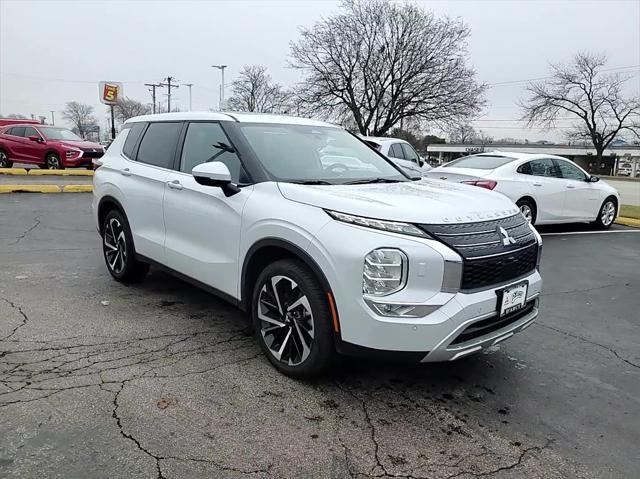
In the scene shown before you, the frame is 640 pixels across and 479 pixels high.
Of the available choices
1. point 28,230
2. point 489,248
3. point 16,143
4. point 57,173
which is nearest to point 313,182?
point 489,248

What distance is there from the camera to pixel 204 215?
4.05m

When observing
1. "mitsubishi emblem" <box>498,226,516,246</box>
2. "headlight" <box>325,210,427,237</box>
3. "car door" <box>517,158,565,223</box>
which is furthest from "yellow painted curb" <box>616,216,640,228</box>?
"headlight" <box>325,210,427,237</box>

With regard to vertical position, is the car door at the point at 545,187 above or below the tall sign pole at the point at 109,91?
below

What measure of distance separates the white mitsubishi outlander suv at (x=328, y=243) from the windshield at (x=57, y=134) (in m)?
15.6

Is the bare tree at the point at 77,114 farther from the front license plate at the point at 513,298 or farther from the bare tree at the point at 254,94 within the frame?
the front license plate at the point at 513,298

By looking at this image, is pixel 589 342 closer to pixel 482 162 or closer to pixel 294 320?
pixel 294 320

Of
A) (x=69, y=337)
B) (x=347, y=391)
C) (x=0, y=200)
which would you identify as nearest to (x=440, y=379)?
(x=347, y=391)

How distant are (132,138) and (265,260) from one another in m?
2.71

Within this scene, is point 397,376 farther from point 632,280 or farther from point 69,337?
point 632,280

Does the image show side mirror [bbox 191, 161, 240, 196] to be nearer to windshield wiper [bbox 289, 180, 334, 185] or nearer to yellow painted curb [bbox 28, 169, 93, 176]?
windshield wiper [bbox 289, 180, 334, 185]

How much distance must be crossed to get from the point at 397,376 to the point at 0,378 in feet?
8.54

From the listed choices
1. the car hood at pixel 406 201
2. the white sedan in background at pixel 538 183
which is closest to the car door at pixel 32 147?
the white sedan in background at pixel 538 183

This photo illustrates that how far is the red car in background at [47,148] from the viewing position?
17.8 meters

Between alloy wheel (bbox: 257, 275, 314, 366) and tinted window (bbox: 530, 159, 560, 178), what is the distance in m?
7.50
